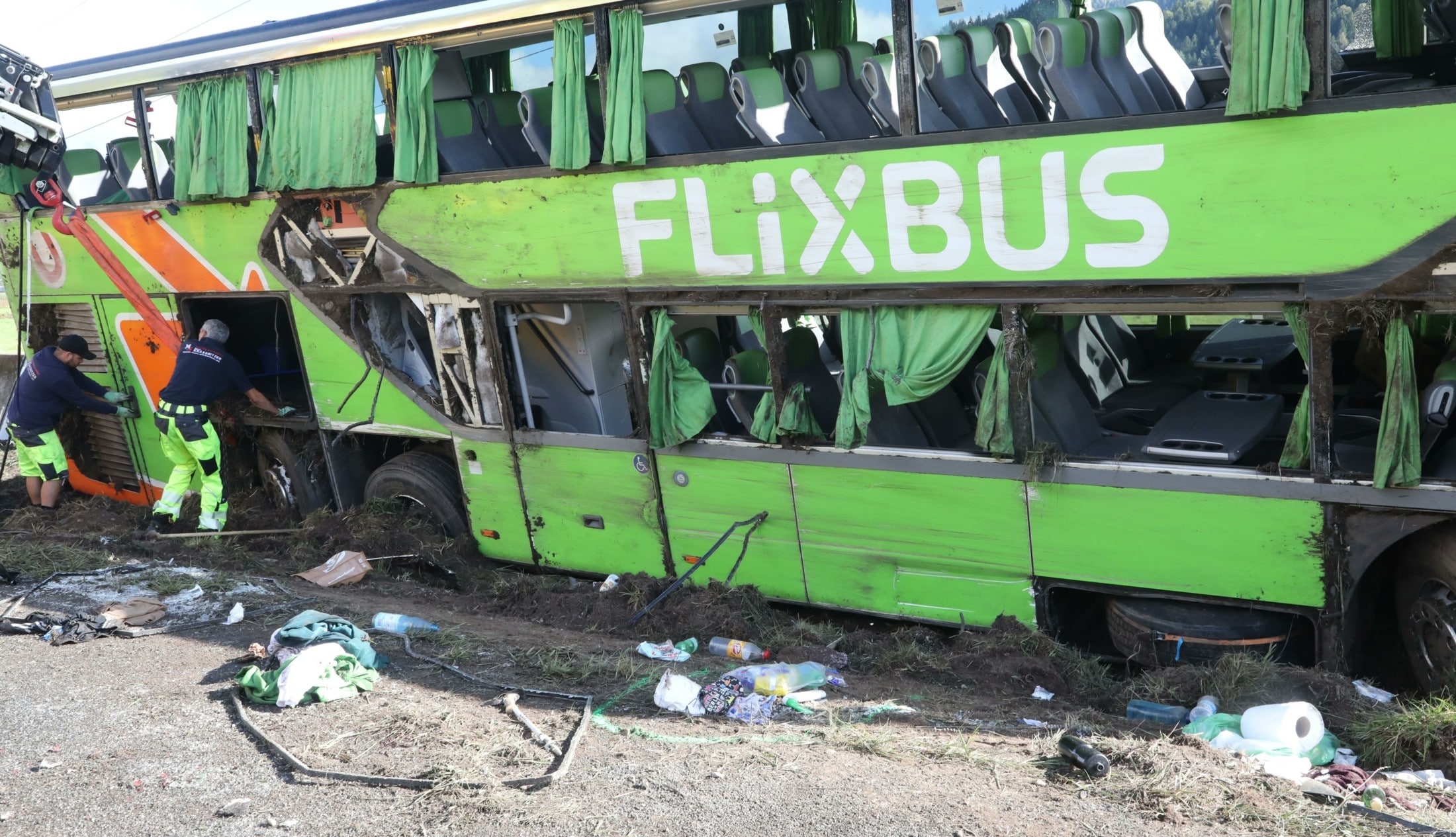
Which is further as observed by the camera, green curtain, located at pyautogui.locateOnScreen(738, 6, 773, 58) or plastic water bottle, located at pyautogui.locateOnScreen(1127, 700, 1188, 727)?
green curtain, located at pyautogui.locateOnScreen(738, 6, 773, 58)

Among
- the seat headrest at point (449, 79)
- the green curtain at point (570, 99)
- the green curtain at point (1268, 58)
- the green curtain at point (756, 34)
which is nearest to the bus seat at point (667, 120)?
the green curtain at point (570, 99)

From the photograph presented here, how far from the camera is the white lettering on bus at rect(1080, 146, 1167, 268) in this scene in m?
4.88

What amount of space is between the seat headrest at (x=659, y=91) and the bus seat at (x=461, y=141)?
1251 millimetres

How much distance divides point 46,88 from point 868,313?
20.9 ft

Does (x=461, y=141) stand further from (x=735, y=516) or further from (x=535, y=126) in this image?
(x=735, y=516)

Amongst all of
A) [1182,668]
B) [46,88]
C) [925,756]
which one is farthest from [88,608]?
[1182,668]

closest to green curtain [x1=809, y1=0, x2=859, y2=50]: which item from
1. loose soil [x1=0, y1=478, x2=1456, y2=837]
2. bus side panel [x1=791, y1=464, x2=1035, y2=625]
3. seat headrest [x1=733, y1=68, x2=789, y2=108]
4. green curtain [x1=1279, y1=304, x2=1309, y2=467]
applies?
seat headrest [x1=733, y1=68, x2=789, y2=108]

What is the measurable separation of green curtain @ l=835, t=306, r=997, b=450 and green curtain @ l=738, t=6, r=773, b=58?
7.94 ft

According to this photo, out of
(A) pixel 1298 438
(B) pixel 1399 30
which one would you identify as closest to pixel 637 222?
(A) pixel 1298 438

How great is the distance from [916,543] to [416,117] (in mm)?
3956

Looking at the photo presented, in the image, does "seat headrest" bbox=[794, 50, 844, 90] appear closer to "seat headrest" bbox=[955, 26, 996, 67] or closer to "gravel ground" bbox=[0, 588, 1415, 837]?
"seat headrest" bbox=[955, 26, 996, 67]

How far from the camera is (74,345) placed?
945 cm

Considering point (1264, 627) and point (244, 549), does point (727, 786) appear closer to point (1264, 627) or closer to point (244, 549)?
point (1264, 627)

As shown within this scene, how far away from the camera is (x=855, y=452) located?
6.14 metres
